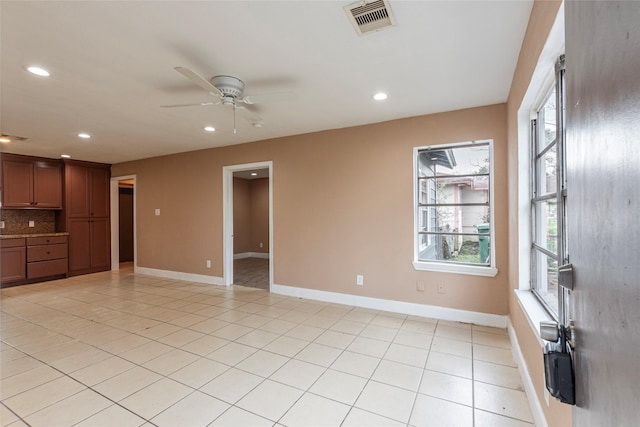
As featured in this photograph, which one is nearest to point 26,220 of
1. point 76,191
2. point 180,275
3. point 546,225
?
point 76,191

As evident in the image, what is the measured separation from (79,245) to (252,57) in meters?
6.27

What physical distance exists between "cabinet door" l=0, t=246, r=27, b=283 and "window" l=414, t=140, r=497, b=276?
267 inches

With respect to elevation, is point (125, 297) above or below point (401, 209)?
below

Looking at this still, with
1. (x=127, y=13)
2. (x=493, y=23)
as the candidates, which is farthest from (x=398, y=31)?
(x=127, y=13)

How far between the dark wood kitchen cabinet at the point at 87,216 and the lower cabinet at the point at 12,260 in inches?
28.9

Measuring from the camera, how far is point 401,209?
3.60m

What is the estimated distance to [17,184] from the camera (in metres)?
5.35

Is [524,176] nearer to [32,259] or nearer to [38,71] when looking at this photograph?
[38,71]

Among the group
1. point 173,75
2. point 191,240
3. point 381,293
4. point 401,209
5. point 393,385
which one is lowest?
point 393,385

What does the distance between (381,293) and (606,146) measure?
347 cm

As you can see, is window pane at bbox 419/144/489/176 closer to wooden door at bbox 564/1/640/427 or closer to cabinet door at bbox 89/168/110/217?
wooden door at bbox 564/1/640/427

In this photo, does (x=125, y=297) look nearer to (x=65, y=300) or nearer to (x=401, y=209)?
(x=65, y=300)

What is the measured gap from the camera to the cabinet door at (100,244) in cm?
633

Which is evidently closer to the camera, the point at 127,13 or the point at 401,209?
the point at 127,13
